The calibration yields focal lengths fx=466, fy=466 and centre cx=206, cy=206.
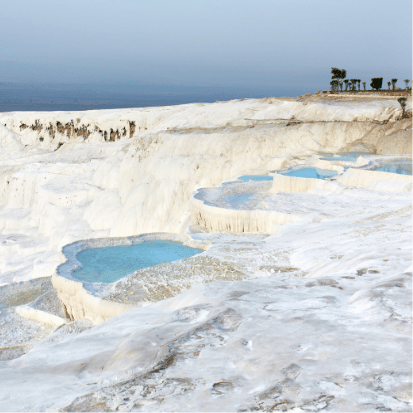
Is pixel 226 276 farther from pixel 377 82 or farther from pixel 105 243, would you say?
pixel 377 82

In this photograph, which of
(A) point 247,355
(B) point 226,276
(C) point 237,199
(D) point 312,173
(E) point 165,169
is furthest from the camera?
(E) point 165,169

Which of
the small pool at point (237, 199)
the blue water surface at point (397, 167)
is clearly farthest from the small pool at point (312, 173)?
the small pool at point (237, 199)

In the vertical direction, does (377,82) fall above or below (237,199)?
above

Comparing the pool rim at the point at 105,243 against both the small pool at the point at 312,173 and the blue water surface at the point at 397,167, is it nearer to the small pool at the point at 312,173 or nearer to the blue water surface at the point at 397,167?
the small pool at the point at 312,173

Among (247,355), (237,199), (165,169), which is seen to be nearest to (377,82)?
(165,169)

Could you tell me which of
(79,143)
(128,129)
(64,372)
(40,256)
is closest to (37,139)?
(79,143)

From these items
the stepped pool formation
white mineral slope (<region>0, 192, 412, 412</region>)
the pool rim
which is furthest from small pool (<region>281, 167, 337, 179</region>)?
white mineral slope (<region>0, 192, 412, 412</region>)

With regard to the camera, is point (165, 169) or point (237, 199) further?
point (165, 169)
